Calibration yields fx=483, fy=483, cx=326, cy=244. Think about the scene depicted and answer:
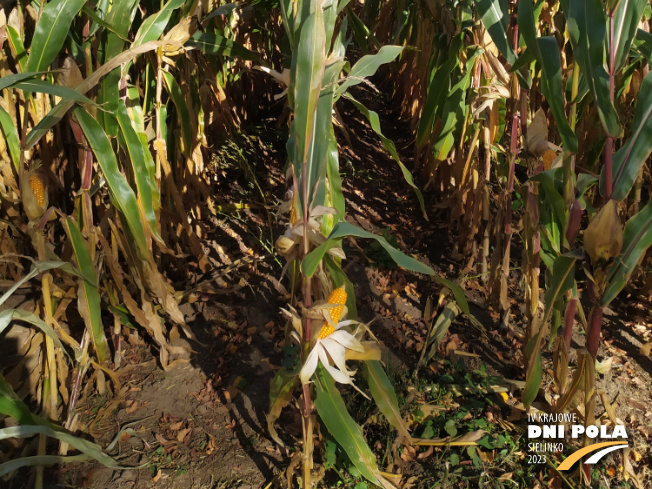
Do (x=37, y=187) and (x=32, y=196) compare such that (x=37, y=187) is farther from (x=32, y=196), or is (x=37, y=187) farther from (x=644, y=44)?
(x=644, y=44)

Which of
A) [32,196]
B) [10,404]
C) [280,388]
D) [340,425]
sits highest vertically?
[32,196]

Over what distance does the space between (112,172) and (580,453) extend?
1619 millimetres

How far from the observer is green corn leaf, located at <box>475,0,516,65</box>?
1535 millimetres

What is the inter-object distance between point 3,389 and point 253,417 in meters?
0.83

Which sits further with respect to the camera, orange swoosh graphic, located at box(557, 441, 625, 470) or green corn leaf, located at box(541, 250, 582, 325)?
orange swoosh graphic, located at box(557, 441, 625, 470)

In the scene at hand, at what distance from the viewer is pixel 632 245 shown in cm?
115

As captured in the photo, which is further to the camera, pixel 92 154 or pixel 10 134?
pixel 92 154

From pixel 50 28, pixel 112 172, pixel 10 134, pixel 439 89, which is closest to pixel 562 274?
pixel 112 172

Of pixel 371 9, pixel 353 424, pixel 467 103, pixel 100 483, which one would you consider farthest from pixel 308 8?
pixel 371 9

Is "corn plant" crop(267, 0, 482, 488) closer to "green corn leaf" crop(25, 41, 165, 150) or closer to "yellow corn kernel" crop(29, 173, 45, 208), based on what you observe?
"green corn leaf" crop(25, 41, 165, 150)

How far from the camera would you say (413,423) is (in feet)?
5.65

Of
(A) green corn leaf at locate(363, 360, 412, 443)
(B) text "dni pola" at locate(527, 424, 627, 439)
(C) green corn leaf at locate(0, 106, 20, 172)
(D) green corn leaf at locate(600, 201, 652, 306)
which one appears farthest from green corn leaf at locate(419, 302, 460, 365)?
(C) green corn leaf at locate(0, 106, 20, 172)

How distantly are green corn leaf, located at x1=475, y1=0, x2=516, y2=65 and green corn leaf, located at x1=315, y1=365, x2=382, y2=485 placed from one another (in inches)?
44.8

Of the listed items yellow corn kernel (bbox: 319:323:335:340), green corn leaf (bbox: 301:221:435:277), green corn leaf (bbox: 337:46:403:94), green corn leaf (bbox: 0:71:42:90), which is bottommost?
yellow corn kernel (bbox: 319:323:335:340)
